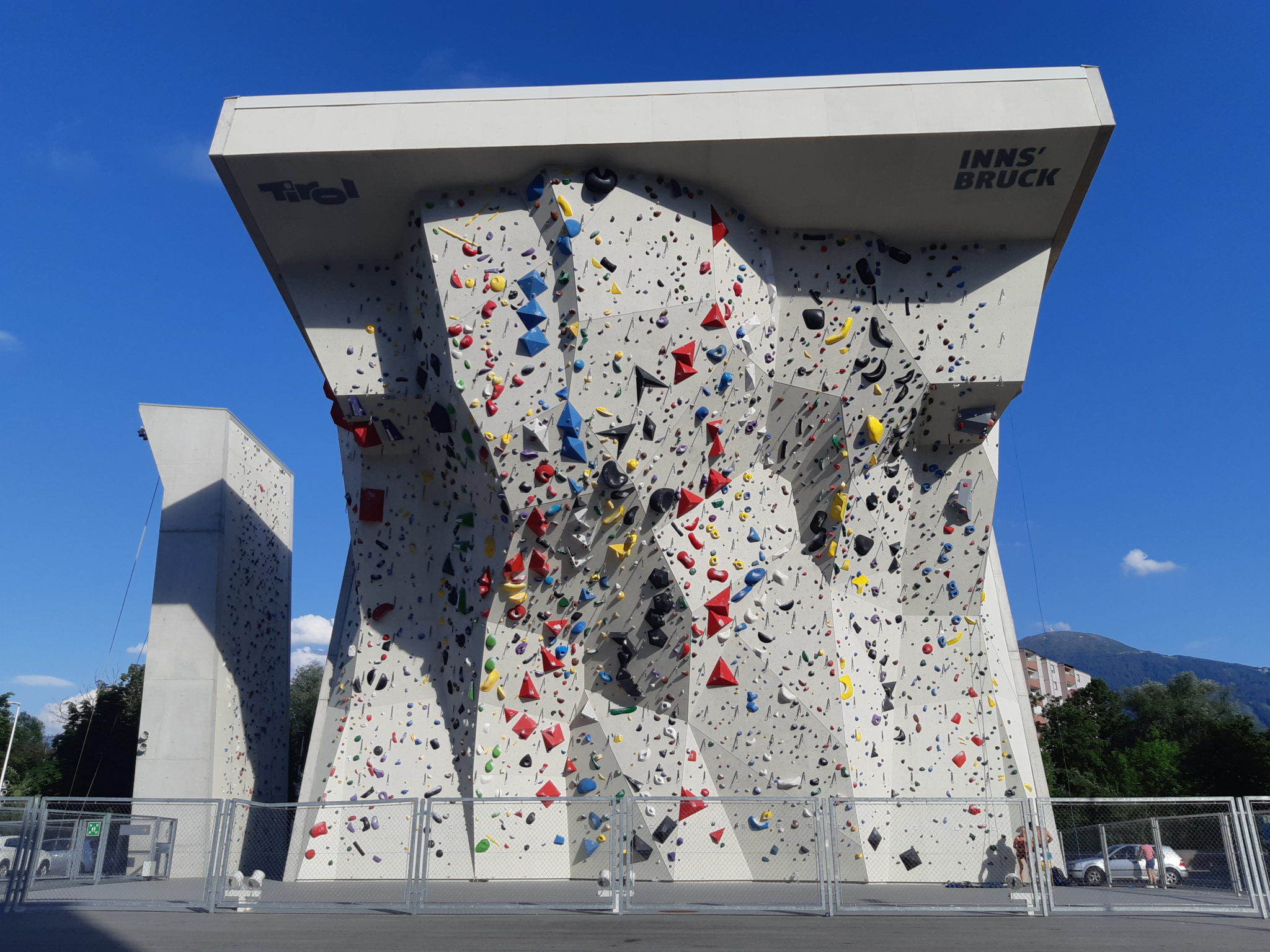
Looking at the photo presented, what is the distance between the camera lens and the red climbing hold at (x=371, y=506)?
15445 millimetres

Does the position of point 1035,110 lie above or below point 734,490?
above

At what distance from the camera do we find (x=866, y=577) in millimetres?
15359

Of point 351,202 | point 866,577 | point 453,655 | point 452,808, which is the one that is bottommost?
point 452,808

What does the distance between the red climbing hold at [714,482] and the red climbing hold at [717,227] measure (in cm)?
337

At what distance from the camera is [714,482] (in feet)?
45.5

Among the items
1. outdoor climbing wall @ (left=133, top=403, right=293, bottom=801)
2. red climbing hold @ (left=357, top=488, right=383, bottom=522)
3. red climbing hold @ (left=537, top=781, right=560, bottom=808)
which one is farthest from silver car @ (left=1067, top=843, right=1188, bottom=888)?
outdoor climbing wall @ (left=133, top=403, right=293, bottom=801)

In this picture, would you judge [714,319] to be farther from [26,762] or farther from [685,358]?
[26,762]

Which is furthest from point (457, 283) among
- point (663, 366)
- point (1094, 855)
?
point (1094, 855)

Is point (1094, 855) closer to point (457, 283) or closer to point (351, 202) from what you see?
point (457, 283)

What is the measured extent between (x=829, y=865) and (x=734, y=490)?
6.54 metres

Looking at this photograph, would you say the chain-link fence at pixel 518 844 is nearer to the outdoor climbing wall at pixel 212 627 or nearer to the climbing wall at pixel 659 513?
the climbing wall at pixel 659 513

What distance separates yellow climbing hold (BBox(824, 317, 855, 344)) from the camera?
1436 centimetres

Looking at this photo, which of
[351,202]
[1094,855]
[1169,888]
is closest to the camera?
→ [1169,888]

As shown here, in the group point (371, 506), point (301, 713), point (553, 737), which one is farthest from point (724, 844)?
point (301, 713)
